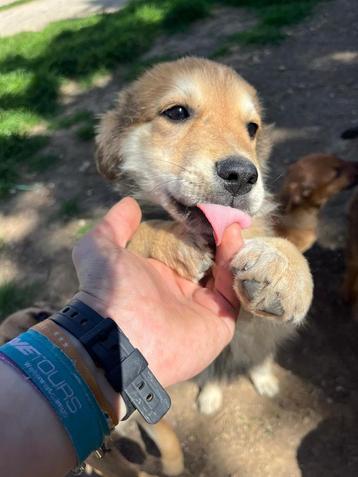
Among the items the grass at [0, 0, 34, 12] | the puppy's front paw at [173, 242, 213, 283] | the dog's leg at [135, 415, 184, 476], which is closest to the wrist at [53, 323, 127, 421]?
the puppy's front paw at [173, 242, 213, 283]

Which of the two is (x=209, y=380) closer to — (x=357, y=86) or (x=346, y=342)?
(x=346, y=342)

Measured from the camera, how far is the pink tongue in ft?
6.36

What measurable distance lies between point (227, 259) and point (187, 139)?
0.70 m

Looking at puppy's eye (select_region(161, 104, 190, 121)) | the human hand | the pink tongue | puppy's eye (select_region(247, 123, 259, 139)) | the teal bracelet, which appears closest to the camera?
the teal bracelet

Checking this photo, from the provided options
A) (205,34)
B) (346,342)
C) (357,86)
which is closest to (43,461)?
(346,342)

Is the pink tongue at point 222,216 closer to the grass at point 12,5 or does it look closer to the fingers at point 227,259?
the fingers at point 227,259

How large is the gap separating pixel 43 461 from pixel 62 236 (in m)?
3.06

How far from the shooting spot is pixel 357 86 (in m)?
5.04

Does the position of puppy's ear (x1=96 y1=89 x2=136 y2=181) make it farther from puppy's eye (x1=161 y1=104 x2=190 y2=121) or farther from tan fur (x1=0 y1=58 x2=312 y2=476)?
puppy's eye (x1=161 y1=104 x2=190 y2=121)

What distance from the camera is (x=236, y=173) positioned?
6.39ft

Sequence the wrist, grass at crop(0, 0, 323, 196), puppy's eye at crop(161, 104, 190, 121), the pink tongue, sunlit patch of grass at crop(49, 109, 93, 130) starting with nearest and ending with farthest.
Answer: the wrist, the pink tongue, puppy's eye at crop(161, 104, 190, 121), grass at crop(0, 0, 323, 196), sunlit patch of grass at crop(49, 109, 93, 130)

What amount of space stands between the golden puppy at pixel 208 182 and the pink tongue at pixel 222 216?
0.04m

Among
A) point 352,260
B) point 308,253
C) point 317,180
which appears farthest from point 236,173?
point 308,253

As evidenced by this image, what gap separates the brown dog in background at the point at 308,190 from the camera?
9.03 feet
